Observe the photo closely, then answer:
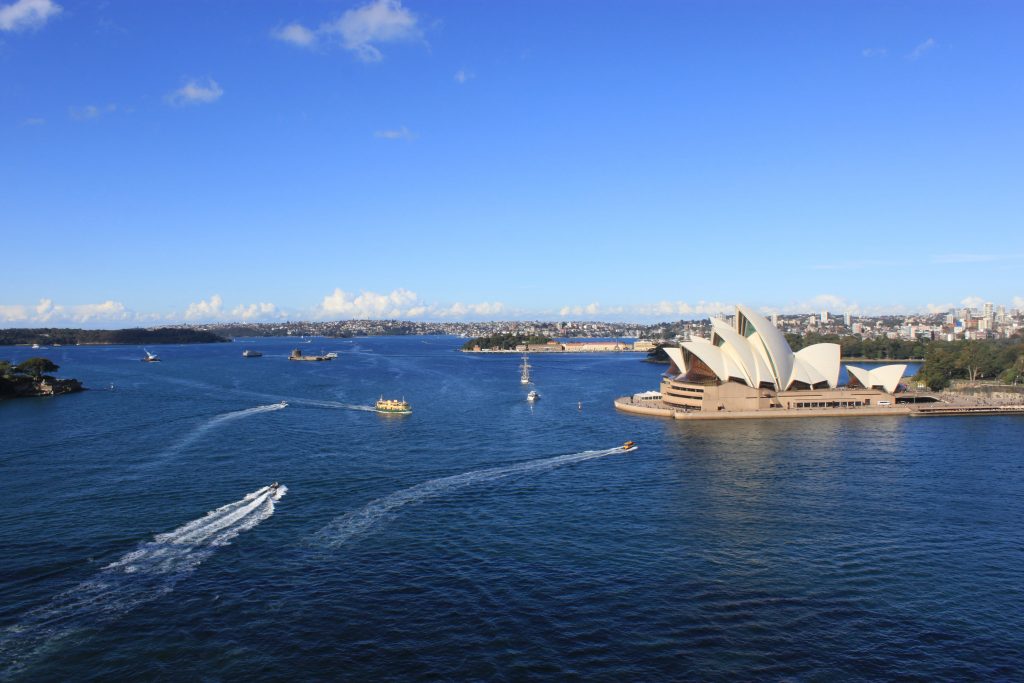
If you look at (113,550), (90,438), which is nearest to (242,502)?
(113,550)

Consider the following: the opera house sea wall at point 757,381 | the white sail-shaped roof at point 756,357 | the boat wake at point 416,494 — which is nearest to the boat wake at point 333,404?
the opera house sea wall at point 757,381

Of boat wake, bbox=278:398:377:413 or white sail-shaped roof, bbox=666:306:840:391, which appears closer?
white sail-shaped roof, bbox=666:306:840:391

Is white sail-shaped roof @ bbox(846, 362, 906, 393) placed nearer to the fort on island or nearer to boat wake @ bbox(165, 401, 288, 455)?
the fort on island

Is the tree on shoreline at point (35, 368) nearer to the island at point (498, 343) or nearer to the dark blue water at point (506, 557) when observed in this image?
the dark blue water at point (506, 557)

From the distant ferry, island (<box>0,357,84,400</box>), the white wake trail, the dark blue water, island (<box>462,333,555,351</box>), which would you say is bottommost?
the dark blue water

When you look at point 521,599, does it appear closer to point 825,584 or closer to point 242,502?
point 825,584

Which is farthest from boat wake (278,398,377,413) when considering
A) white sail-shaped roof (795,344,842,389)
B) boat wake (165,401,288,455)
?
white sail-shaped roof (795,344,842,389)

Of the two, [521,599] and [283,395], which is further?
[283,395]
